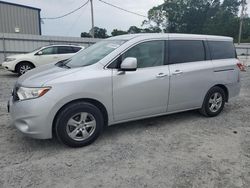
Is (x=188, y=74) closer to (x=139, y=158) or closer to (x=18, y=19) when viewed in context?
(x=139, y=158)

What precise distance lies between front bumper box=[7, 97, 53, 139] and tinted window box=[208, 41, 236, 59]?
139 inches

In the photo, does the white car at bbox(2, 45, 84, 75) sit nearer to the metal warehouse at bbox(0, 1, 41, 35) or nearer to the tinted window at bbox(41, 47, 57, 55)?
the tinted window at bbox(41, 47, 57, 55)

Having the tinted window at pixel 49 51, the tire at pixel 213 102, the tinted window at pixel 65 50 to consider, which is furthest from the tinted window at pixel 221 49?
the tinted window at pixel 49 51

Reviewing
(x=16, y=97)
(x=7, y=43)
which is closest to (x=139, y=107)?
(x=16, y=97)

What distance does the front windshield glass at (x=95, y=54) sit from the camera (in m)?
4.07

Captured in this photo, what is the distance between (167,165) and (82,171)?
112 cm

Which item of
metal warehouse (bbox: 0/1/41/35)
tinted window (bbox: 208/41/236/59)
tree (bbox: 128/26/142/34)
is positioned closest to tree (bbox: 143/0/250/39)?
tree (bbox: 128/26/142/34)

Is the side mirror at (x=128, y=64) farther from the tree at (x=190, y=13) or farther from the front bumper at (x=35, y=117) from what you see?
the tree at (x=190, y=13)

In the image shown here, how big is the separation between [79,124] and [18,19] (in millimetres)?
19422

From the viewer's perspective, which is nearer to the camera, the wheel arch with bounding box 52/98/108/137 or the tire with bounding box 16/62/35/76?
the wheel arch with bounding box 52/98/108/137

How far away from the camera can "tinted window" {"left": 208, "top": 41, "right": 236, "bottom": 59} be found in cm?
515

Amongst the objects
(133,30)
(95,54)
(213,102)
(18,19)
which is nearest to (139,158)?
(95,54)

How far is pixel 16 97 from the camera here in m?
3.65

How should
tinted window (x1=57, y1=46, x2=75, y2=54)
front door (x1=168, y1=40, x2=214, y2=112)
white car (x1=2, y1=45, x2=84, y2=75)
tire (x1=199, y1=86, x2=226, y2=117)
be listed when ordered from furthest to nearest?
tinted window (x1=57, y1=46, x2=75, y2=54), white car (x1=2, y1=45, x2=84, y2=75), tire (x1=199, y1=86, x2=226, y2=117), front door (x1=168, y1=40, x2=214, y2=112)
